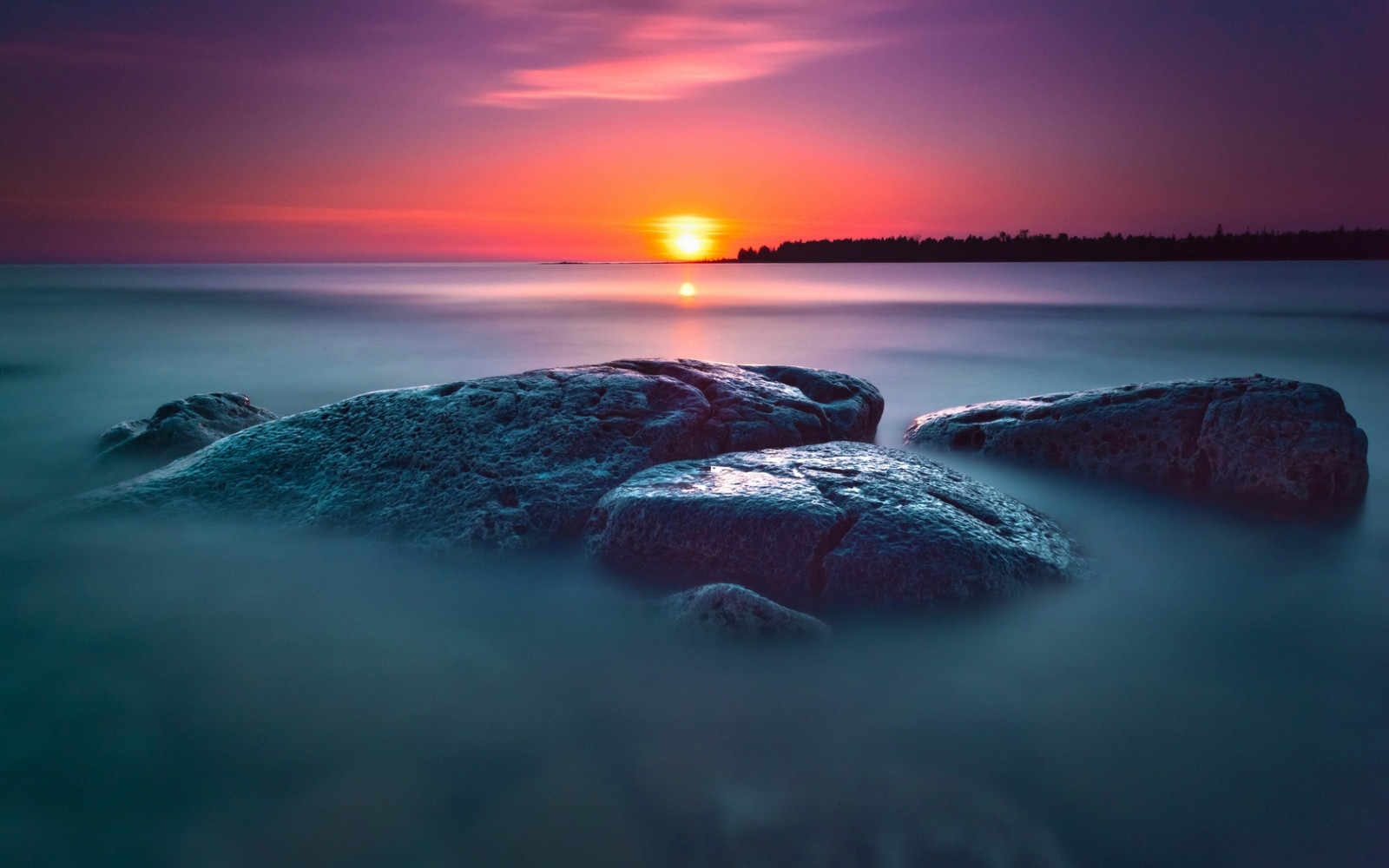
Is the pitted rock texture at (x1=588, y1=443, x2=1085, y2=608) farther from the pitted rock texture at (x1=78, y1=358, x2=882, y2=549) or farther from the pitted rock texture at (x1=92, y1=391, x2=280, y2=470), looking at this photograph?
the pitted rock texture at (x1=92, y1=391, x2=280, y2=470)

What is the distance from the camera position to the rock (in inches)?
116

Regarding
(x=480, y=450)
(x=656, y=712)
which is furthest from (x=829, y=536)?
(x=480, y=450)

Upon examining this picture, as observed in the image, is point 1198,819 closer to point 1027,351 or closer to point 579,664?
point 579,664

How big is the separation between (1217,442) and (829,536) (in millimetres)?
3131

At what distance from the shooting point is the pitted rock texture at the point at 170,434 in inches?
221

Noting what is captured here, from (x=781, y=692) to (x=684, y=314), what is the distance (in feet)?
74.4

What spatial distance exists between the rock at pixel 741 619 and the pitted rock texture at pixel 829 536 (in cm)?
25

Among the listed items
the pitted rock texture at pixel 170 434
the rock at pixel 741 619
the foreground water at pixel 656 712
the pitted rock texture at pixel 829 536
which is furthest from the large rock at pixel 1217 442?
the pitted rock texture at pixel 170 434

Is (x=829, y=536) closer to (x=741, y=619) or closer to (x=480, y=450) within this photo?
(x=741, y=619)

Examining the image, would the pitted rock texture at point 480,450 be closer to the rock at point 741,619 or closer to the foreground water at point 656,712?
the foreground water at point 656,712

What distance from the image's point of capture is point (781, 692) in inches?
109

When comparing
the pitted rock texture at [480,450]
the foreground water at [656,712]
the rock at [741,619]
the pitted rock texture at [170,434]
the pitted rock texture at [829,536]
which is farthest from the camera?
the pitted rock texture at [170,434]

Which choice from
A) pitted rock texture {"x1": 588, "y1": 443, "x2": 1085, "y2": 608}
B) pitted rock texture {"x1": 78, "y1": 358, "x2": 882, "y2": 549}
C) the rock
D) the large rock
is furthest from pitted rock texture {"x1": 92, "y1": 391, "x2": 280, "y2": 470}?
the large rock

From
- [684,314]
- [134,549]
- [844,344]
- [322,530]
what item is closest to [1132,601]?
[322,530]
